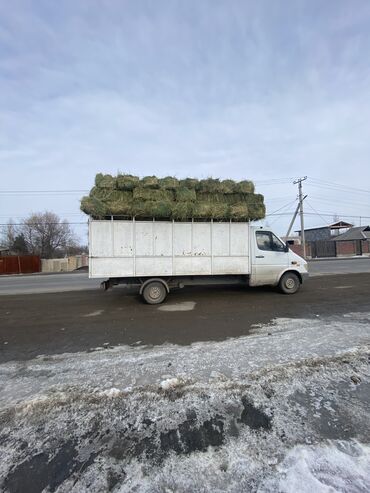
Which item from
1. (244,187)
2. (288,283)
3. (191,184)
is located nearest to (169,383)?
(191,184)

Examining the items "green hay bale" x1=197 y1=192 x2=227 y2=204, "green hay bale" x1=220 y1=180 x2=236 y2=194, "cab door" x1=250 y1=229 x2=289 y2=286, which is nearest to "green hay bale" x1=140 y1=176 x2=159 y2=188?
"green hay bale" x1=197 y1=192 x2=227 y2=204

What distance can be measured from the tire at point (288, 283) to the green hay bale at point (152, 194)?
456cm

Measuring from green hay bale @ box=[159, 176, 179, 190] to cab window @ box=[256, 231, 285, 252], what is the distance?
3.07 meters

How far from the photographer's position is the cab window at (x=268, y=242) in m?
8.92

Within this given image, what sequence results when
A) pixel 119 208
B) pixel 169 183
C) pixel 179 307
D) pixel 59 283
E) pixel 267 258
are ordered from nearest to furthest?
pixel 179 307 → pixel 119 208 → pixel 169 183 → pixel 267 258 → pixel 59 283

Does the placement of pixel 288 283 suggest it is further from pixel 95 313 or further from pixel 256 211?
pixel 95 313

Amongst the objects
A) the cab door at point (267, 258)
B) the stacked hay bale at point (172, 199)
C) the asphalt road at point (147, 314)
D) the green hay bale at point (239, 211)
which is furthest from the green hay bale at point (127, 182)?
the cab door at point (267, 258)

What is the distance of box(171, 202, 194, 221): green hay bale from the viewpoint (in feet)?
26.7

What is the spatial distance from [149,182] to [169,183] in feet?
2.02

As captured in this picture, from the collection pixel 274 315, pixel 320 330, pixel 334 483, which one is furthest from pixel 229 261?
pixel 334 483

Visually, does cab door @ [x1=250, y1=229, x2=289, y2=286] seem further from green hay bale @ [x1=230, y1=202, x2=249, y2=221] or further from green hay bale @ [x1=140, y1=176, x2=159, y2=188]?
green hay bale @ [x1=140, y1=176, x2=159, y2=188]

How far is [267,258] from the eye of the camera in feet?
29.1

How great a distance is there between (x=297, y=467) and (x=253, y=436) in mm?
433

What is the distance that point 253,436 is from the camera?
241cm
